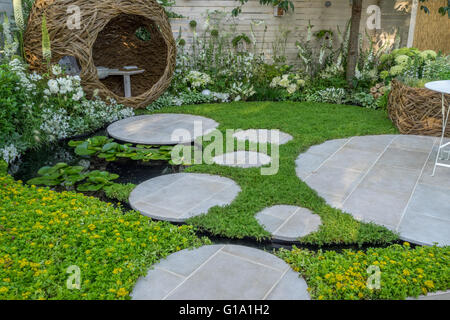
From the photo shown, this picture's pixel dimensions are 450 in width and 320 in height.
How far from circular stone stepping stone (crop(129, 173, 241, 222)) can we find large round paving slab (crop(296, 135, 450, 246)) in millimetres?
827

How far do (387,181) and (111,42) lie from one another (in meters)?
5.75

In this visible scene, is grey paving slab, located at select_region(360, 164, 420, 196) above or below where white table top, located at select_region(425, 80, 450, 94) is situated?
below

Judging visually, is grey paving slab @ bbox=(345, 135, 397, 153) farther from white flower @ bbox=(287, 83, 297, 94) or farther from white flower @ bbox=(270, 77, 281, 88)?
white flower @ bbox=(270, 77, 281, 88)

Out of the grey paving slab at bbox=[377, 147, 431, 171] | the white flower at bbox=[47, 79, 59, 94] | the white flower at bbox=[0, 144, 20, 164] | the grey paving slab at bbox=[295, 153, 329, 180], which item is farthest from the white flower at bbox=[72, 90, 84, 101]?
the grey paving slab at bbox=[377, 147, 431, 171]

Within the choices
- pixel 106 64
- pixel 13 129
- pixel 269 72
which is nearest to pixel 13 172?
pixel 13 129

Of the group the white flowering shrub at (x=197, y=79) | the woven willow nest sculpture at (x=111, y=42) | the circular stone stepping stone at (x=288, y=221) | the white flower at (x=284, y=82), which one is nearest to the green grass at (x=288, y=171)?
the circular stone stepping stone at (x=288, y=221)

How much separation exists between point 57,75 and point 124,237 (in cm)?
342

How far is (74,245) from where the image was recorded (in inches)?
91.5

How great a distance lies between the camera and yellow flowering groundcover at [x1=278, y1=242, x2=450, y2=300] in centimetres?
193

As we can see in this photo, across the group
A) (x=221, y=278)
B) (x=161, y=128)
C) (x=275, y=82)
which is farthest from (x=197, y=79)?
(x=221, y=278)

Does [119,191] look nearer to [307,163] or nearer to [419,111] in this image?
[307,163]

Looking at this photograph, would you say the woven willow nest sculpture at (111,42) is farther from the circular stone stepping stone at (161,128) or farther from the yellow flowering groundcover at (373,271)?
the yellow flowering groundcover at (373,271)
